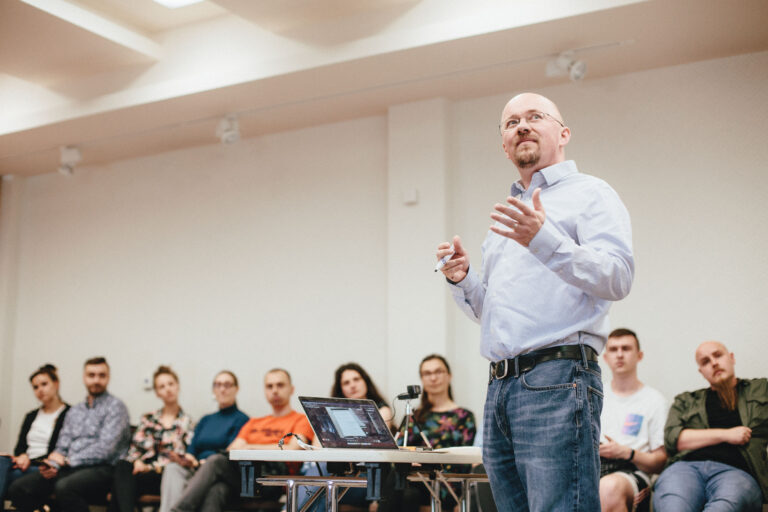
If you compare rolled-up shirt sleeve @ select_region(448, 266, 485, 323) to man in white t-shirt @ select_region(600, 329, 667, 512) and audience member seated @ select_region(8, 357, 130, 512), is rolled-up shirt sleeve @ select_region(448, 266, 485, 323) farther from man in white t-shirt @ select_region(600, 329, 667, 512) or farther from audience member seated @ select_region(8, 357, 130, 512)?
audience member seated @ select_region(8, 357, 130, 512)

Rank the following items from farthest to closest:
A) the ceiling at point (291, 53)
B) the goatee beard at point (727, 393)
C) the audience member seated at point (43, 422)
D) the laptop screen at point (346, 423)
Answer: the audience member seated at point (43, 422) → the ceiling at point (291, 53) → the goatee beard at point (727, 393) → the laptop screen at point (346, 423)

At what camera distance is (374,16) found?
4730mm

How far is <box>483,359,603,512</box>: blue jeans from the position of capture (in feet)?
5.14

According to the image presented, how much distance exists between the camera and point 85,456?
523 cm

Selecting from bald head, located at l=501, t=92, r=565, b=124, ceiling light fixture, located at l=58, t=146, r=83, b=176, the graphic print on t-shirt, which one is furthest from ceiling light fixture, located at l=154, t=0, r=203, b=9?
bald head, located at l=501, t=92, r=565, b=124

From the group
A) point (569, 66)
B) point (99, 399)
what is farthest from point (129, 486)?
point (569, 66)

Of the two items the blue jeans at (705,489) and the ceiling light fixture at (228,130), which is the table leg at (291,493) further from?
the ceiling light fixture at (228,130)

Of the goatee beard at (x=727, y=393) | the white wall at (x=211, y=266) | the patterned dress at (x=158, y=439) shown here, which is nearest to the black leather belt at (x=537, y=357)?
the goatee beard at (x=727, y=393)

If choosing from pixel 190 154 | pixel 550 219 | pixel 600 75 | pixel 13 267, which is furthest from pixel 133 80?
pixel 550 219

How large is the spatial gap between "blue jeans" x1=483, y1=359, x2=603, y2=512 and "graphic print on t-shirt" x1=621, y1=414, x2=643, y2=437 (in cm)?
253

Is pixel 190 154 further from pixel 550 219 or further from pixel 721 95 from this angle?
pixel 550 219

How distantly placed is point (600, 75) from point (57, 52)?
354 cm

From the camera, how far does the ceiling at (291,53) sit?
14.3ft

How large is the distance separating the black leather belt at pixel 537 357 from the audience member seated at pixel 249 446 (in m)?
2.64
